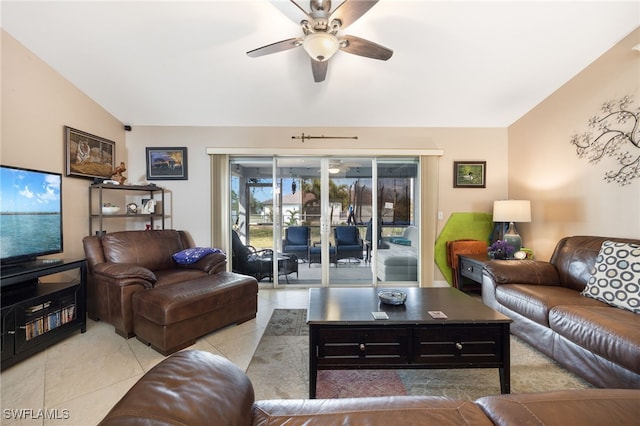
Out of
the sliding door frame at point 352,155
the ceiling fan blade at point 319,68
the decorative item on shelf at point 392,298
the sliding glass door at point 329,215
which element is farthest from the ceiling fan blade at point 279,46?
the decorative item on shelf at point 392,298

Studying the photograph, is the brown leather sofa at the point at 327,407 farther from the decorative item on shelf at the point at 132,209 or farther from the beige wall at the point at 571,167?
the decorative item on shelf at the point at 132,209

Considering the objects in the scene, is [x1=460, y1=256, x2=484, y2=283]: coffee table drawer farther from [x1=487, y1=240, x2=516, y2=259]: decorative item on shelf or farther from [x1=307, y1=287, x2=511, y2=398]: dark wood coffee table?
[x1=307, y1=287, x2=511, y2=398]: dark wood coffee table

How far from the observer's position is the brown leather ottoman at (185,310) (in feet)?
6.92

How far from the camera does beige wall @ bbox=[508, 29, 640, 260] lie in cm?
244

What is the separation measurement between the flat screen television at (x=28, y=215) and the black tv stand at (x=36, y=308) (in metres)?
0.13

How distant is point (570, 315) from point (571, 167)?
199 centimetres

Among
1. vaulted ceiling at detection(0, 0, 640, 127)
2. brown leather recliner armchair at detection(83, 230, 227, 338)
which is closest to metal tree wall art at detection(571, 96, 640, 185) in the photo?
vaulted ceiling at detection(0, 0, 640, 127)

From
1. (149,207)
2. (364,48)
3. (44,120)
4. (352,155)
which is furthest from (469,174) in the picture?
(44,120)

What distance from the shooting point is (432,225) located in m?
3.89

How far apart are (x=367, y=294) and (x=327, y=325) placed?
2.17 ft

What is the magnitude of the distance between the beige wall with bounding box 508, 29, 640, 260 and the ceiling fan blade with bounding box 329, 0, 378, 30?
8.68 feet

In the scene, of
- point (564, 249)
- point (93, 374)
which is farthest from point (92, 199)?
point (564, 249)

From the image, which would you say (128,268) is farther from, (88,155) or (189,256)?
(88,155)

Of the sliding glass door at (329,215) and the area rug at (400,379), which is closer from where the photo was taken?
the area rug at (400,379)
